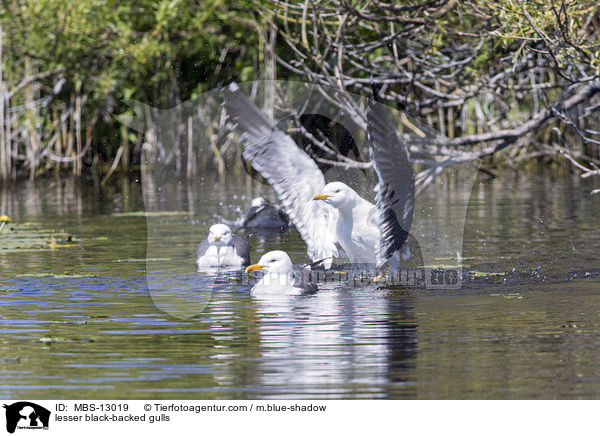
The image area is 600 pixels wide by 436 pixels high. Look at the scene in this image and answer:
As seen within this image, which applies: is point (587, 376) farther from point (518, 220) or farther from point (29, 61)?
point (29, 61)

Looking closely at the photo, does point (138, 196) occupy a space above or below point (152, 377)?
above

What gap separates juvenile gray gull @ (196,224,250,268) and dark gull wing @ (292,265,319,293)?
146 centimetres

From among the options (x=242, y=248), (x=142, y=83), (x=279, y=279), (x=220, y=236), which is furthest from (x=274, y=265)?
(x=142, y=83)

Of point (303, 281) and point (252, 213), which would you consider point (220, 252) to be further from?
point (252, 213)

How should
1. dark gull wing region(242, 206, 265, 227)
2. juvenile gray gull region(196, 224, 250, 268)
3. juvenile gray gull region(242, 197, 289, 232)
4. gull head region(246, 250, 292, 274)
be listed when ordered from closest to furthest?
gull head region(246, 250, 292, 274) → juvenile gray gull region(196, 224, 250, 268) → juvenile gray gull region(242, 197, 289, 232) → dark gull wing region(242, 206, 265, 227)

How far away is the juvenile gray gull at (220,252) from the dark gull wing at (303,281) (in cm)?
146

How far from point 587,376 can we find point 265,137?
4.64 m

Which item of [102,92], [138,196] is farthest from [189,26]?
[138,196]

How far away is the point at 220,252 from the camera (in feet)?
34.4

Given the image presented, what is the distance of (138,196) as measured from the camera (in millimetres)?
20109
